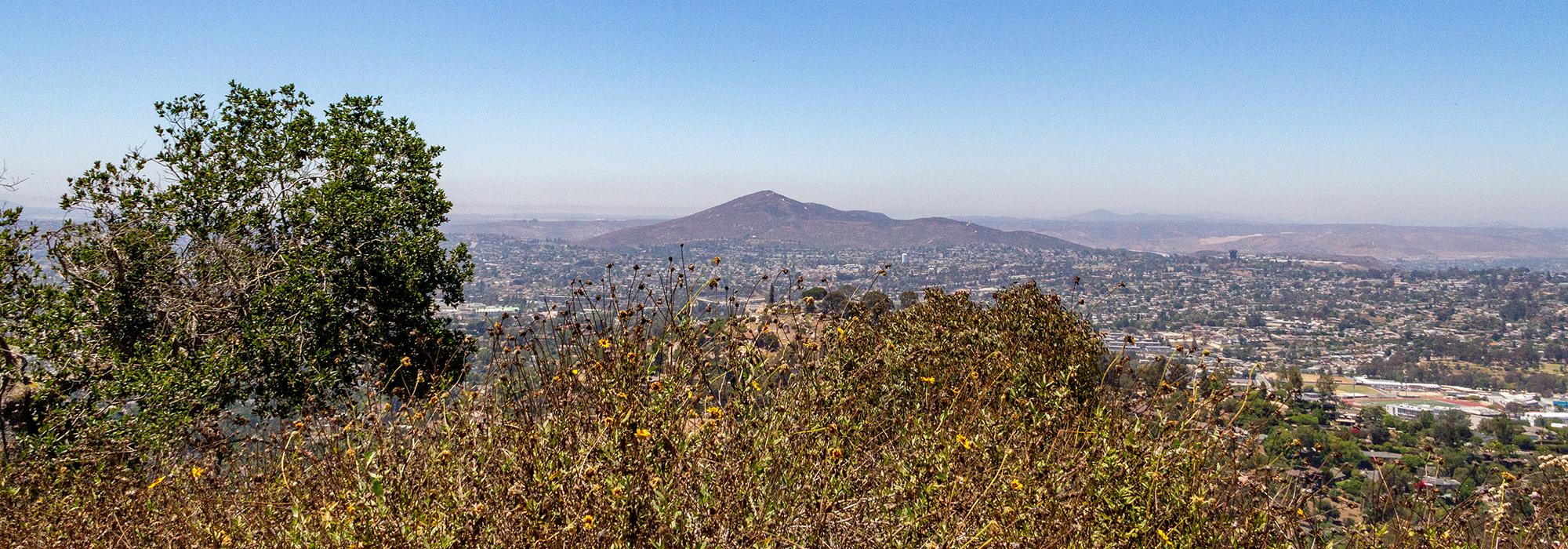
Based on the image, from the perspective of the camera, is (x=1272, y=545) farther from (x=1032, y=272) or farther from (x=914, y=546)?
(x=1032, y=272)

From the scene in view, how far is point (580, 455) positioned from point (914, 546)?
1.25 metres

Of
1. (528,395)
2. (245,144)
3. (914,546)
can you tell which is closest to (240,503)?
(528,395)

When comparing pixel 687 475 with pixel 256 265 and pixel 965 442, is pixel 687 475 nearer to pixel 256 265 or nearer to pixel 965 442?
pixel 965 442

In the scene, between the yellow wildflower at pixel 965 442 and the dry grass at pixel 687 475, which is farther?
the yellow wildflower at pixel 965 442

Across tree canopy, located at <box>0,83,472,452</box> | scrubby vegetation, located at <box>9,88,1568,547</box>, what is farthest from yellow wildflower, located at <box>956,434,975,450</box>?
tree canopy, located at <box>0,83,472,452</box>

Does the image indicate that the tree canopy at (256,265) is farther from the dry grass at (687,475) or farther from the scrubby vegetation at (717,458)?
the dry grass at (687,475)

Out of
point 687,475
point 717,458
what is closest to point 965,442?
point 717,458

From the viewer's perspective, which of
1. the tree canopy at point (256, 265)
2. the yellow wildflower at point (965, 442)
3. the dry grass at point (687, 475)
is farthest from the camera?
the tree canopy at point (256, 265)

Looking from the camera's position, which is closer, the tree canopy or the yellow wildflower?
the yellow wildflower

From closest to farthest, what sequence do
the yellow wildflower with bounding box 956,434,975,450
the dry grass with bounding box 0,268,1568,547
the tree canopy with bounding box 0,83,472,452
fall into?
the dry grass with bounding box 0,268,1568,547 → the yellow wildflower with bounding box 956,434,975,450 → the tree canopy with bounding box 0,83,472,452

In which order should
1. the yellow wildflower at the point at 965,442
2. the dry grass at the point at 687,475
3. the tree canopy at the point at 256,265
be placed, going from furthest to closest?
the tree canopy at the point at 256,265 → the yellow wildflower at the point at 965,442 → the dry grass at the point at 687,475

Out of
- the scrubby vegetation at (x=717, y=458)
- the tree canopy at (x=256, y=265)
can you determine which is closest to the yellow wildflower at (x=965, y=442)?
the scrubby vegetation at (x=717, y=458)

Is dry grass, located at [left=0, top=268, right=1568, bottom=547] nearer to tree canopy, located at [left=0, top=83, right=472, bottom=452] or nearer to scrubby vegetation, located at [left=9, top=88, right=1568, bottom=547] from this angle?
scrubby vegetation, located at [left=9, top=88, right=1568, bottom=547]

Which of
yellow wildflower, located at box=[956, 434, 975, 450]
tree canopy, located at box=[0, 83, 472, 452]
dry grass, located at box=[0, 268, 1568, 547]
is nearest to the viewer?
dry grass, located at box=[0, 268, 1568, 547]
